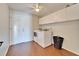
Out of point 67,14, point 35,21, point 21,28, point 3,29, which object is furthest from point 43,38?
point 3,29

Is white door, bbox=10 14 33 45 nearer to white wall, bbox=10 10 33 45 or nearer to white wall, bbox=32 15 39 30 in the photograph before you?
white wall, bbox=10 10 33 45

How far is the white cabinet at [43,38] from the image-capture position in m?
3.75

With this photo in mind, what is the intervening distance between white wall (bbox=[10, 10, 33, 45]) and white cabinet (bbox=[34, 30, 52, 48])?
32cm

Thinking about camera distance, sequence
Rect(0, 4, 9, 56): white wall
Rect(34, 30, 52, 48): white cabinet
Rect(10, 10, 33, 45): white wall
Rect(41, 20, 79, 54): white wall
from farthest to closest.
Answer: Rect(10, 10, 33, 45): white wall → Rect(34, 30, 52, 48): white cabinet → Rect(41, 20, 79, 54): white wall → Rect(0, 4, 9, 56): white wall

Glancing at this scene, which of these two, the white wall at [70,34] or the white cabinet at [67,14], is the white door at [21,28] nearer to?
the white cabinet at [67,14]

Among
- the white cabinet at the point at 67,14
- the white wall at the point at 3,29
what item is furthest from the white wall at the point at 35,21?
the white wall at the point at 3,29

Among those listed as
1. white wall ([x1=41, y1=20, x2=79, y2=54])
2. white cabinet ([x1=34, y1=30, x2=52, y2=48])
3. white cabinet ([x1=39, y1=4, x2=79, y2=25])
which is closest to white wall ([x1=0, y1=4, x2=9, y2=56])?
white cabinet ([x1=34, y1=30, x2=52, y2=48])

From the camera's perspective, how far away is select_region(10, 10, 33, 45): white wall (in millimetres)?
4320

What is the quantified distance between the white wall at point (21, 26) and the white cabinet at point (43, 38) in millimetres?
321

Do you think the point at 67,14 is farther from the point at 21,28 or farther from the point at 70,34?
the point at 21,28

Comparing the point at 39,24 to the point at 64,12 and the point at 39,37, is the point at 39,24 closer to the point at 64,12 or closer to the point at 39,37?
the point at 39,37

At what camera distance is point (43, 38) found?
3.73 m

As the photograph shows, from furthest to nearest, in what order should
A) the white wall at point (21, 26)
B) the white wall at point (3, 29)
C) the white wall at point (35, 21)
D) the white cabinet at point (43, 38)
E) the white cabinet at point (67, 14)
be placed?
the white wall at point (21, 26), the white wall at point (35, 21), the white cabinet at point (43, 38), the white cabinet at point (67, 14), the white wall at point (3, 29)

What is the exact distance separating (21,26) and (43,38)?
1514 millimetres
